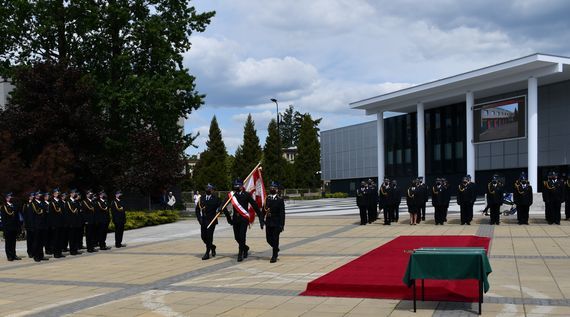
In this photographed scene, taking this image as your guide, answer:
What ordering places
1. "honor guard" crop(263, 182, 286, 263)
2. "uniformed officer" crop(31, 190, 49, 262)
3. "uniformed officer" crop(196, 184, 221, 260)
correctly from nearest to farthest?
"honor guard" crop(263, 182, 286, 263) → "uniformed officer" crop(196, 184, 221, 260) → "uniformed officer" crop(31, 190, 49, 262)

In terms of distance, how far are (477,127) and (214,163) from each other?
41374mm

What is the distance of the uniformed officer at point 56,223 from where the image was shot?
51.6 feet

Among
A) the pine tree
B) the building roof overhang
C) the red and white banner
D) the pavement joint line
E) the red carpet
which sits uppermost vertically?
the building roof overhang

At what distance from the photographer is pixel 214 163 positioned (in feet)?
240

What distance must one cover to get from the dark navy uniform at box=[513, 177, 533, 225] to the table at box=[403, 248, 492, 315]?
43.4ft

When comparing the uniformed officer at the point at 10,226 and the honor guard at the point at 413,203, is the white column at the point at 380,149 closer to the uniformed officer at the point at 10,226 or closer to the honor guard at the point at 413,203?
the honor guard at the point at 413,203

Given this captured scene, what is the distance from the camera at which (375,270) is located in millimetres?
10477

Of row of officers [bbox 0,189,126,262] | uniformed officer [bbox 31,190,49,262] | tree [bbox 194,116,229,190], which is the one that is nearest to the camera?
uniformed officer [bbox 31,190,49,262]

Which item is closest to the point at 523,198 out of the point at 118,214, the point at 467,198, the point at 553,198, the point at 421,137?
the point at 553,198

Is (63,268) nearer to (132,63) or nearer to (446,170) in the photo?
(132,63)

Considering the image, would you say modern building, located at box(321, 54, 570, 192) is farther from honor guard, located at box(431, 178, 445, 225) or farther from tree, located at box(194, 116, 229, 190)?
tree, located at box(194, 116, 229, 190)

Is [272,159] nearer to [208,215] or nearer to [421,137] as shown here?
[421,137]

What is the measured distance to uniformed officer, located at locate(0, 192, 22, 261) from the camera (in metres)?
15.6

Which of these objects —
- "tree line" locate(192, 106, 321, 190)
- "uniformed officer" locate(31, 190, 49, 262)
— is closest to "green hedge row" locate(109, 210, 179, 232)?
"uniformed officer" locate(31, 190, 49, 262)
